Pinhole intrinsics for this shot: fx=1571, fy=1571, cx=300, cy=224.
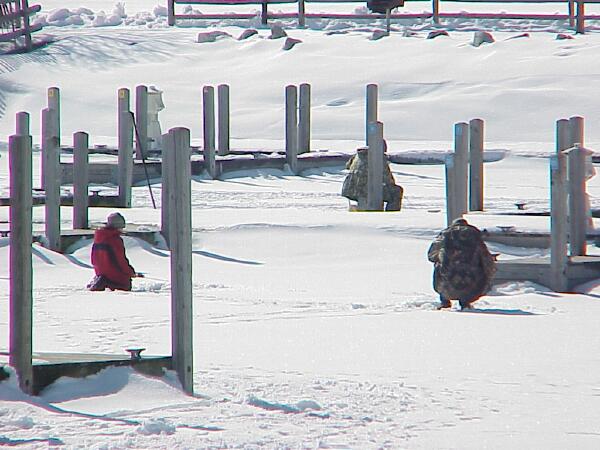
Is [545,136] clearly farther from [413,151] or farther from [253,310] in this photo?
[253,310]

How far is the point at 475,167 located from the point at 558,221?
4.51 m

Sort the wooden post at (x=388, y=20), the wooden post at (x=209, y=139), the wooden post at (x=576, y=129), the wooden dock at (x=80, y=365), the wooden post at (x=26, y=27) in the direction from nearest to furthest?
the wooden dock at (x=80, y=365)
the wooden post at (x=576, y=129)
the wooden post at (x=209, y=139)
the wooden post at (x=26, y=27)
the wooden post at (x=388, y=20)

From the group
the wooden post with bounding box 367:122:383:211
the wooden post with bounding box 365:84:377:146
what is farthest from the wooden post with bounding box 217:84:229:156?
the wooden post with bounding box 367:122:383:211

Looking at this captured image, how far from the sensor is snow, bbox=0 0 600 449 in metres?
6.39

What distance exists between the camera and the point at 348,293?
1155 centimetres

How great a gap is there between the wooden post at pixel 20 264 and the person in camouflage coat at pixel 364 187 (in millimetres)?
10433

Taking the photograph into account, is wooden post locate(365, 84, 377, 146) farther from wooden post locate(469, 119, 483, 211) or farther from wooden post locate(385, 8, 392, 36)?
wooden post locate(385, 8, 392, 36)

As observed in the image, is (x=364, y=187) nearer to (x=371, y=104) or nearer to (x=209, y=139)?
(x=209, y=139)

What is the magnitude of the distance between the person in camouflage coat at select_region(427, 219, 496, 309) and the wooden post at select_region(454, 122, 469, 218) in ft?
8.26

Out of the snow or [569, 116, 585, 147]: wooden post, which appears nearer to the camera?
the snow

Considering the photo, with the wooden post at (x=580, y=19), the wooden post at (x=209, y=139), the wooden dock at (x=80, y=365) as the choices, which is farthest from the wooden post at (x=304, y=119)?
the wooden dock at (x=80, y=365)

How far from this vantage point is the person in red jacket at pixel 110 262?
37.2 ft

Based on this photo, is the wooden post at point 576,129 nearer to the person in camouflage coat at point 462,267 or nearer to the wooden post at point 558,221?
the wooden post at point 558,221

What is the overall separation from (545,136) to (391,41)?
31.8 feet
